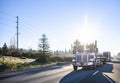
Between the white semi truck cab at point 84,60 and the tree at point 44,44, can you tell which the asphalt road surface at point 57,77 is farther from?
the tree at point 44,44

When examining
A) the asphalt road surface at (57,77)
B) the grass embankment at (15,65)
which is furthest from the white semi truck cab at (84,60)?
the grass embankment at (15,65)

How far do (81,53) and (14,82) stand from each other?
53.2ft

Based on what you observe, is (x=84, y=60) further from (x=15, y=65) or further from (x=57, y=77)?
(x=57, y=77)

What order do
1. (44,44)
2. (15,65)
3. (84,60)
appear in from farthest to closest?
1. (44,44)
2. (15,65)
3. (84,60)

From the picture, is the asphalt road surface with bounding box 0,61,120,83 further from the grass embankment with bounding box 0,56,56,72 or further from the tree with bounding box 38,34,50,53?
the tree with bounding box 38,34,50,53

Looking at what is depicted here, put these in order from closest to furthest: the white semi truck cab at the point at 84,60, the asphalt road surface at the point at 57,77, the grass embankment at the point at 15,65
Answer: the asphalt road surface at the point at 57,77 → the white semi truck cab at the point at 84,60 → the grass embankment at the point at 15,65

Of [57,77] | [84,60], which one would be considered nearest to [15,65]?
[84,60]

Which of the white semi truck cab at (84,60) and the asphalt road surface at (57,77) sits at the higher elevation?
the white semi truck cab at (84,60)

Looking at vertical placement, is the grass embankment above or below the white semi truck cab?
below

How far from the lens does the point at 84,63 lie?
93.8 ft

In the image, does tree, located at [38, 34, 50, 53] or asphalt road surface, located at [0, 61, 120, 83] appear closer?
asphalt road surface, located at [0, 61, 120, 83]

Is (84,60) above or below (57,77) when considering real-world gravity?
above

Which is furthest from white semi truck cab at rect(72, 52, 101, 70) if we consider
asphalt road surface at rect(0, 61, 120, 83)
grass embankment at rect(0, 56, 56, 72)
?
grass embankment at rect(0, 56, 56, 72)

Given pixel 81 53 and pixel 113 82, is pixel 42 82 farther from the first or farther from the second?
pixel 81 53
